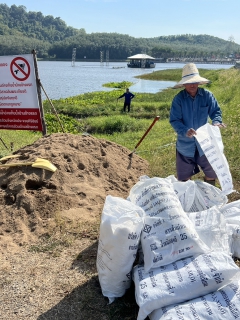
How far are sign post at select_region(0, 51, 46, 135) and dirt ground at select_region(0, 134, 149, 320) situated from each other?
2.90ft

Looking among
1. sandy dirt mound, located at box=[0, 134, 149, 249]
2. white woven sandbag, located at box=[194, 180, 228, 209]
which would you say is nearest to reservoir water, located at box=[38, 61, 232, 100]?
sandy dirt mound, located at box=[0, 134, 149, 249]

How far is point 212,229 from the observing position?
272 centimetres

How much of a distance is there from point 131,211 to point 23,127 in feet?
13.9

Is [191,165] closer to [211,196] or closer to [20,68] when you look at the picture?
[211,196]

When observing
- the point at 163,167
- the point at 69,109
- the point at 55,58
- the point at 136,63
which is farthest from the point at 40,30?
the point at 163,167

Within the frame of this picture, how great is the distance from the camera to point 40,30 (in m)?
183

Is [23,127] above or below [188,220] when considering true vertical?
below

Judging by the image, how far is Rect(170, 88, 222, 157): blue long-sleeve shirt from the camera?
3.88 m

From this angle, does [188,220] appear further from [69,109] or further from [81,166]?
[69,109]

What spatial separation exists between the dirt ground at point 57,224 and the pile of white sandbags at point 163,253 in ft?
1.16

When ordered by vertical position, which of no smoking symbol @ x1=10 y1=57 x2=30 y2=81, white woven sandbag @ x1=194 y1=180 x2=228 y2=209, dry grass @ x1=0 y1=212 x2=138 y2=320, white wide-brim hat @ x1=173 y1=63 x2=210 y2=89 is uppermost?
white wide-brim hat @ x1=173 y1=63 x2=210 y2=89

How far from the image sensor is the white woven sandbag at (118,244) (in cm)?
257

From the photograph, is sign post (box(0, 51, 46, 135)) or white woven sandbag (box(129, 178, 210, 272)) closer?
white woven sandbag (box(129, 178, 210, 272))

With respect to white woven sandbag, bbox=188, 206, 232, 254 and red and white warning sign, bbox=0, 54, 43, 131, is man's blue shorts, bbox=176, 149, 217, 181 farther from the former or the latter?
red and white warning sign, bbox=0, 54, 43, 131
